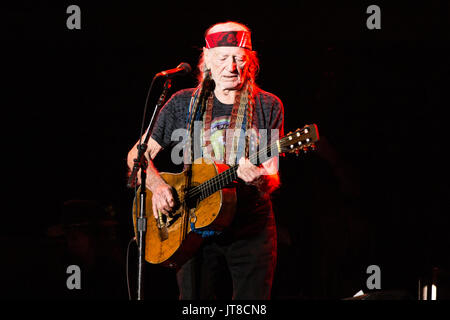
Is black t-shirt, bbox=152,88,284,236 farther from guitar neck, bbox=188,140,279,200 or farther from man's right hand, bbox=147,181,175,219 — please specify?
man's right hand, bbox=147,181,175,219

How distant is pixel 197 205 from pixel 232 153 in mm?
371

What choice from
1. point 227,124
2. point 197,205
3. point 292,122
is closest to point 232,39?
point 227,124

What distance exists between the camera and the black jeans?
2.81 metres

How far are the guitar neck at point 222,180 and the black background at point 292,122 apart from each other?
188 cm

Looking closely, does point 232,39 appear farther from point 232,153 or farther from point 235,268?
point 235,268

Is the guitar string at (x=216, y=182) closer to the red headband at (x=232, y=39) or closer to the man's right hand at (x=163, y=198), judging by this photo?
the man's right hand at (x=163, y=198)

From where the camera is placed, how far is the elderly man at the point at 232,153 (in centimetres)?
282

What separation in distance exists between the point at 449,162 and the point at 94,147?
3.42 metres

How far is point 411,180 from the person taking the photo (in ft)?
15.3

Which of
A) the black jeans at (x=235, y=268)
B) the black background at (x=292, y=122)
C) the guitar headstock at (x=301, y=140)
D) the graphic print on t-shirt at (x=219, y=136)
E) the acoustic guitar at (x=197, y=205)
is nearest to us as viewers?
the guitar headstock at (x=301, y=140)

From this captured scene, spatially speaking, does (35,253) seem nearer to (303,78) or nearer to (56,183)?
(56,183)

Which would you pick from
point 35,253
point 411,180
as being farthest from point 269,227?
point 35,253

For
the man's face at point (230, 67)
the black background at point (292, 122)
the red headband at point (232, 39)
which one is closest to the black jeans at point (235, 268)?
the man's face at point (230, 67)

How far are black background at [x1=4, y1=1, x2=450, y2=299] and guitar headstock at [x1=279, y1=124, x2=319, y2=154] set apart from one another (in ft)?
6.86
